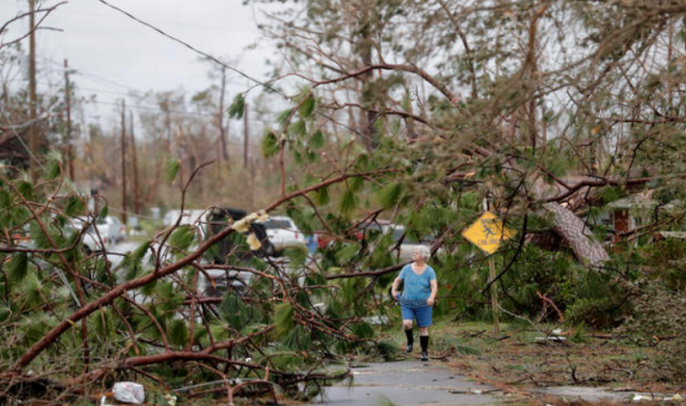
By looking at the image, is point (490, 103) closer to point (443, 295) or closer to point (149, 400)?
point (149, 400)

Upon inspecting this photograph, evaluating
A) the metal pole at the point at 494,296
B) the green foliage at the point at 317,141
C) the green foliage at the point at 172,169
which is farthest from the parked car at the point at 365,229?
the green foliage at the point at 172,169

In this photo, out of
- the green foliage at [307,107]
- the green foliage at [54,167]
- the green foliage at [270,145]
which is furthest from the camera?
the green foliage at [307,107]

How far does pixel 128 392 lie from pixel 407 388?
9.95ft

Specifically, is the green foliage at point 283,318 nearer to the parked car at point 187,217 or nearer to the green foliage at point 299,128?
the parked car at point 187,217

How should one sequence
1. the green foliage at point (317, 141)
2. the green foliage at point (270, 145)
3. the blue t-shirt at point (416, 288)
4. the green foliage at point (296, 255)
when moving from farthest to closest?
1. the blue t-shirt at point (416, 288)
2. the green foliage at point (296, 255)
3. the green foliage at point (317, 141)
4. the green foliage at point (270, 145)

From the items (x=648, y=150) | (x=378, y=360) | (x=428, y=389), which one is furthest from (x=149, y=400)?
(x=648, y=150)

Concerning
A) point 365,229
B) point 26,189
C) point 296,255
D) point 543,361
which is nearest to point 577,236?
point 365,229

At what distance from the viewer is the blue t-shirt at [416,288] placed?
11.8 meters

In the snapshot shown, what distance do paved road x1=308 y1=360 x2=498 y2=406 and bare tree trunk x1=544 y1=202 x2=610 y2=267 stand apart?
4.27 metres

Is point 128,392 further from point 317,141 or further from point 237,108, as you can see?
point 237,108

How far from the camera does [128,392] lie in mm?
7016

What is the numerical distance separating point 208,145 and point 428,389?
251ft

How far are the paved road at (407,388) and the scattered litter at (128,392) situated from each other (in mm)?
1599

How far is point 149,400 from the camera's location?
282 inches
